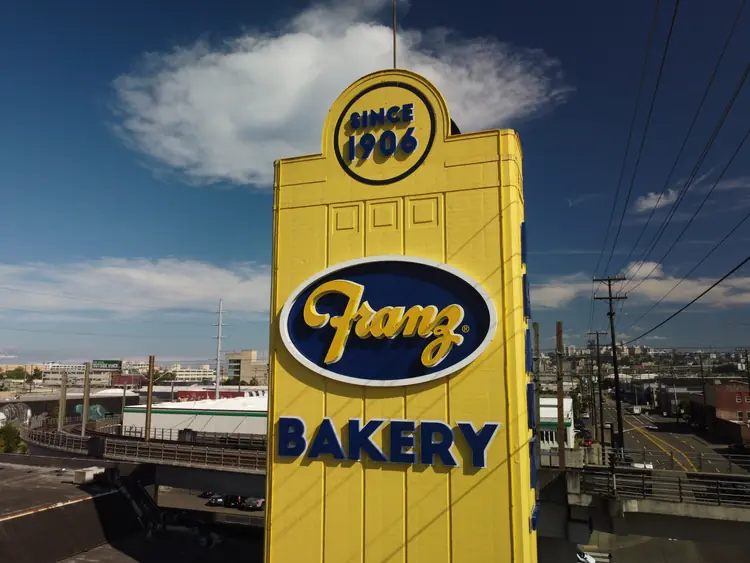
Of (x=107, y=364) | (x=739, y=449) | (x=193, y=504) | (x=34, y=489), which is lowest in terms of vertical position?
(x=193, y=504)

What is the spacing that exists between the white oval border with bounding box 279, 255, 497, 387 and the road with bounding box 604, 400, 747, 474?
37335 millimetres

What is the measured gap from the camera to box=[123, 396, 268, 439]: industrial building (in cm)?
4844

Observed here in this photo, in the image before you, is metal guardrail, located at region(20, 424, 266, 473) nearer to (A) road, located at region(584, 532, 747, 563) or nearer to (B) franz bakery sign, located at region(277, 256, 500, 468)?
(B) franz bakery sign, located at region(277, 256, 500, 468)

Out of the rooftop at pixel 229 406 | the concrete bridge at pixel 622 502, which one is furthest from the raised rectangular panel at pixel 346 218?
the rooftop at pixel 229 406

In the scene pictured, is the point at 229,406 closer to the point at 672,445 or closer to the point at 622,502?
the point at 622,502

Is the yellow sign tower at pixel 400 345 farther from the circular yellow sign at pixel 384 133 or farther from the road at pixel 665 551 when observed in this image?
the road at pixel 665 551

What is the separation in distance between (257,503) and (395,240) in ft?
123

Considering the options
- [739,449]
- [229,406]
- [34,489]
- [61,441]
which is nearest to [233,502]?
[229,406]

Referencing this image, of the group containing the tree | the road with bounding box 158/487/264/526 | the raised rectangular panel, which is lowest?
the road with bounding box 158/487/264/526

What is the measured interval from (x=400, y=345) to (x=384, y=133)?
5506mm

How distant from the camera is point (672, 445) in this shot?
62.0 meters

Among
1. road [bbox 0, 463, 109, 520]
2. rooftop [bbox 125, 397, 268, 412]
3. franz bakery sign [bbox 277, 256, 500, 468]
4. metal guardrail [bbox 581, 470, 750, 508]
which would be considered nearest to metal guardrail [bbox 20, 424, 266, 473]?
road [bbox 0, 463, 109, 520]

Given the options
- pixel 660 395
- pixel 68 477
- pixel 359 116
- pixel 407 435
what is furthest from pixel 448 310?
pixel 660 395

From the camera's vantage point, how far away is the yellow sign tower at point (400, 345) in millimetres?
11367
